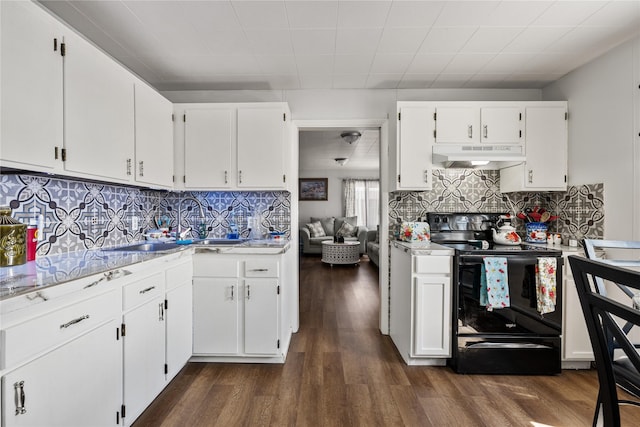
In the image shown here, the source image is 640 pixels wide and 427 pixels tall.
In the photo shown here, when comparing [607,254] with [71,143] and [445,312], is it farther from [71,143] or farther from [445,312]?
[71,143]

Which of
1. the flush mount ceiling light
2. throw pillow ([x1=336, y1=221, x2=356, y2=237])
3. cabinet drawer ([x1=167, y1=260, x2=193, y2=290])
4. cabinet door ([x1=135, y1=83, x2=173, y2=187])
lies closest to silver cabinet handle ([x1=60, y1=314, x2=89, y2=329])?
cabinet drawer ([x1=167, y1=260, x2=193, y2=290])

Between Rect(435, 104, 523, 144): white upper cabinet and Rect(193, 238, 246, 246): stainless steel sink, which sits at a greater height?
Rect(435, 104, 523, 144): white upper cabinet

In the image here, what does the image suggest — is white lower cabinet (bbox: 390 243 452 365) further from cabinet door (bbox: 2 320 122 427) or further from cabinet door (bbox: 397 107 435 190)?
cabinet door (bbox: 2 320 122 427)

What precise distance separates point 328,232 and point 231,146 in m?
5.75

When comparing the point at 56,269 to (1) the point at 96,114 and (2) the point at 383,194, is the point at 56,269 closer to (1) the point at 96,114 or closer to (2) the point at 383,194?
(1) the point at 96,114

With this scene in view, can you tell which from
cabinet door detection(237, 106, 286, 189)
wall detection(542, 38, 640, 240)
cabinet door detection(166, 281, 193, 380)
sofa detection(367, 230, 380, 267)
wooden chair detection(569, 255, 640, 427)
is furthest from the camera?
sofa detection(367, 230, 380, 267)

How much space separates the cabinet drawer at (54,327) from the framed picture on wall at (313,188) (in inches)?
286

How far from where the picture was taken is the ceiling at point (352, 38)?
179cm

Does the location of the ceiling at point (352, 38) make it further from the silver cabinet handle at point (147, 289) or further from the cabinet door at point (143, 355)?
the cabinet door at point (143, 355)

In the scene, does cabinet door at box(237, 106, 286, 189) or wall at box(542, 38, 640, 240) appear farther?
cabinet door at box(237, 106, 286, 189)

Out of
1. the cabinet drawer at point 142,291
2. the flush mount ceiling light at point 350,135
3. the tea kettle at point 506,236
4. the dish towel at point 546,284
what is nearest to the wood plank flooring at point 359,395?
the dish towel at point 546,284

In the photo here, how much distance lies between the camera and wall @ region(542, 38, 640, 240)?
6.80 ft

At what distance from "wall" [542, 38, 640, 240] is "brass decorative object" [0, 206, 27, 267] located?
11.7 ft

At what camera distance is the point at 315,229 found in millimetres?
7852
